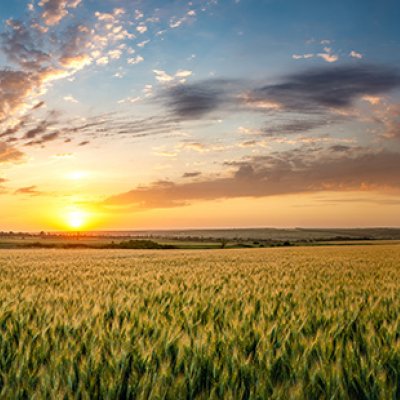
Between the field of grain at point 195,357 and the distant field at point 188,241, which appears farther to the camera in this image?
the distant field at point 188,241

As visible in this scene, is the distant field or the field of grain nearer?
the field of grain

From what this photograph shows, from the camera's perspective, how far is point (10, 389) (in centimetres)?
296

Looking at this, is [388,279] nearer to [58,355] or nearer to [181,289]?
[181,289]

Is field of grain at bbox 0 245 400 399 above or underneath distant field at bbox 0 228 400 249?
above

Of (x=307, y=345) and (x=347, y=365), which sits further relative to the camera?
(x=307, y=345)

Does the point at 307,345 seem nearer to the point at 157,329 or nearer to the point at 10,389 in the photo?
the point at 157,329

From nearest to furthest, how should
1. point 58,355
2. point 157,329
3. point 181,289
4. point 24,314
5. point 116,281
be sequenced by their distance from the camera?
point 58,355, point 157,329, point 24,314, point 181,289, point 116,281

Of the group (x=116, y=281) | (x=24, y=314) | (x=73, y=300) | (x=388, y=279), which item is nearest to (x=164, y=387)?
(x=24, y=314)

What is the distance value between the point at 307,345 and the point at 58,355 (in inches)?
83.9

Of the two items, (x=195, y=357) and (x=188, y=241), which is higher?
(x=195, y=357)

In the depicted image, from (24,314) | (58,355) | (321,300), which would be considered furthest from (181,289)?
(58,355)

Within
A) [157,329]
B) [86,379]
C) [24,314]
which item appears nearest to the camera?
[86,379]

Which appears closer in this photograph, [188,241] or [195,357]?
[195,357]

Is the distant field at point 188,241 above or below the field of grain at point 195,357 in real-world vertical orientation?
below
